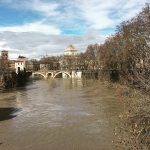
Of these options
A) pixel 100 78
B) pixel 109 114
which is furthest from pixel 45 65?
pixel 109 114

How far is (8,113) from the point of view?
129 feet

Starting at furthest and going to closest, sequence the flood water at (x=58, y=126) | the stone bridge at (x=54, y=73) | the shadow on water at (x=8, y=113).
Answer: the stone bridge at (x=54, y=73) → the shadow on water at (x=8, y=113) → the flood water at (x=58, y=126)

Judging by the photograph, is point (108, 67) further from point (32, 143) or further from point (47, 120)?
point (32, 143)

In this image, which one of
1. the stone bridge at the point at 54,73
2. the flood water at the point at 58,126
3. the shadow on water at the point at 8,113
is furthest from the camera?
the stone bridge at the point at 54,73

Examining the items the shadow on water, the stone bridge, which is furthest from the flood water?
the stone bridge

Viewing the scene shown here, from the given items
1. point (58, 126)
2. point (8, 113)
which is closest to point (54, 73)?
point (8, 113)

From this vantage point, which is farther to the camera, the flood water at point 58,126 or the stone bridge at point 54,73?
the stone bridge at point 54,73

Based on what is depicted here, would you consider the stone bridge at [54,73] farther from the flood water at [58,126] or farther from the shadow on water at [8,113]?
the shadow on water at [8,113]

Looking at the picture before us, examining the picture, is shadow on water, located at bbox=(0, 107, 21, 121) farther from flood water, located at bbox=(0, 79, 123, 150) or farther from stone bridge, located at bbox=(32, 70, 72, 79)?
stone bridge, located at bbox=(32, 70, 72, 79)

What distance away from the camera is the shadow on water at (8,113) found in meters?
36.3

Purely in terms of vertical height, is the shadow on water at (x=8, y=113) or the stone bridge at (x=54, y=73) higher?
the stone bridge at (x=54, y=73)

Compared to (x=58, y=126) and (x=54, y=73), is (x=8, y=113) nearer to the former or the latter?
(x=58, y=126)

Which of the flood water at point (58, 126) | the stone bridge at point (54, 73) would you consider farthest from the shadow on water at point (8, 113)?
the stone bridge at point (54, 73)

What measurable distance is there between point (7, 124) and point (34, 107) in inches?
473
